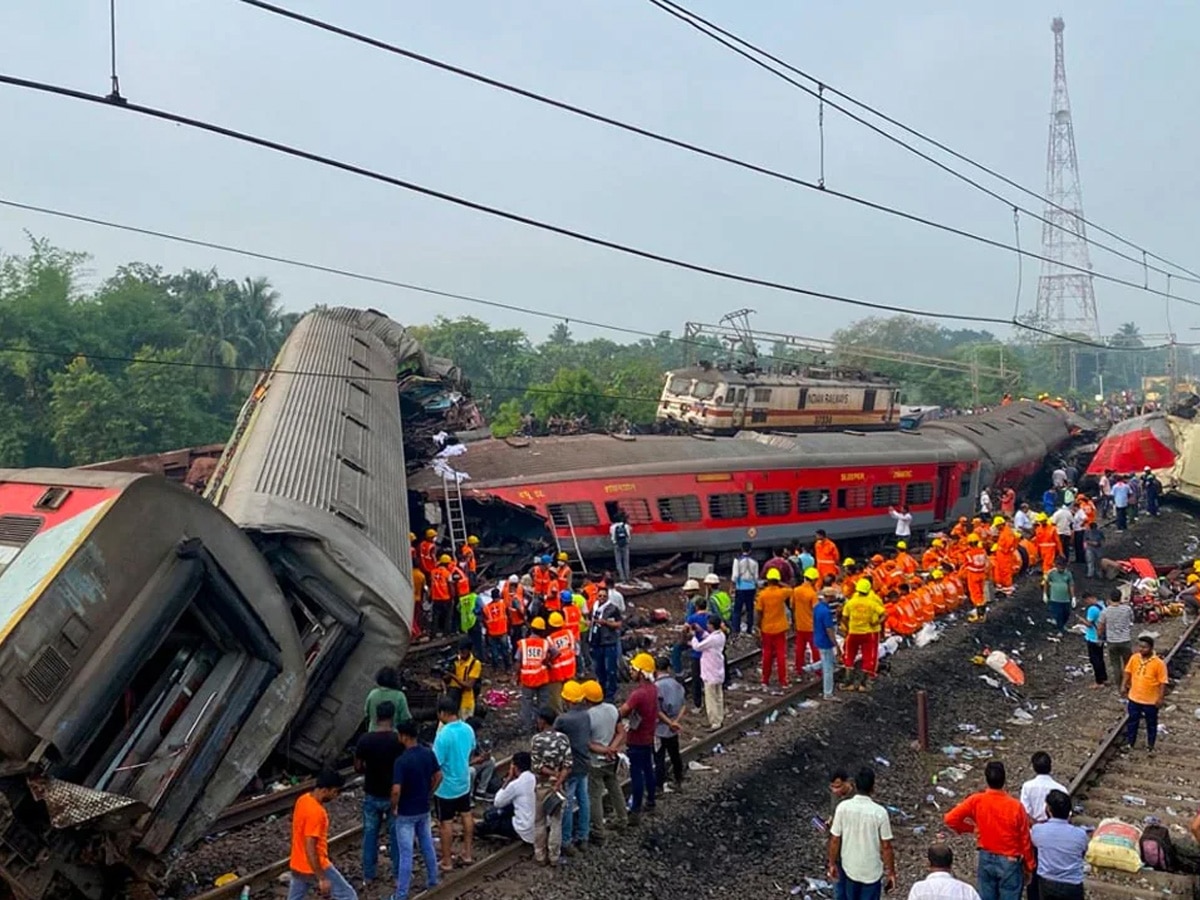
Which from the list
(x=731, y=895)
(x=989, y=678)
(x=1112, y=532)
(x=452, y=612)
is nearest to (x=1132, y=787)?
(x=989, y=678)

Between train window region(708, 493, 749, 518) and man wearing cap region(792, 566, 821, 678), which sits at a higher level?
train window region(708, 493, 749, 518)

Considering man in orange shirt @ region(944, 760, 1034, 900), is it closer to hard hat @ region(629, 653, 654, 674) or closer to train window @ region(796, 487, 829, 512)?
hard hat @ region(629, 653, 654, 674)

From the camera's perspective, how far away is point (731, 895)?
26.4 ft

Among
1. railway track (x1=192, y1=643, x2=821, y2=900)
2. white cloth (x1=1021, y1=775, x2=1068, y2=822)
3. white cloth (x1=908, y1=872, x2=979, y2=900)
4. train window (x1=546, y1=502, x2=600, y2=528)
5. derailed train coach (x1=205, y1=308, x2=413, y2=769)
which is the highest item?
derailed train coach (x1=205, y1=308, x2=413, y2=769)

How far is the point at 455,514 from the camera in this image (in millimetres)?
18500

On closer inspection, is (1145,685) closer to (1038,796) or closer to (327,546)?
(1038,796)

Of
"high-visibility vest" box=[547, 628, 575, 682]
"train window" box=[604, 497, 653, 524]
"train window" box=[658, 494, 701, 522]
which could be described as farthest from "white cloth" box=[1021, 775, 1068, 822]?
"train window" box=[658, 494, 701, 522]

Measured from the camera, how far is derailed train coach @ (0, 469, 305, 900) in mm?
5648

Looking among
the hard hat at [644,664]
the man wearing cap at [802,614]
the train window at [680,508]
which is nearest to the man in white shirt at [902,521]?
the train window at [680,508]

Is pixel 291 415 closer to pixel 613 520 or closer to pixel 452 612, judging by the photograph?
pixel 452 612

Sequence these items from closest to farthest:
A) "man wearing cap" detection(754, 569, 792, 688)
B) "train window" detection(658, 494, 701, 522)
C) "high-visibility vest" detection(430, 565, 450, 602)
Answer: "man wearing cap" detection(754, 569, 792, 688), "high-visibility vest" detection(430, 565, 450, 602), "train window" detection(658, 494, 701, 522)

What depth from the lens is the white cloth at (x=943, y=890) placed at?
585 cm

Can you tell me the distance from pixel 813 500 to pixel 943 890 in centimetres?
1632

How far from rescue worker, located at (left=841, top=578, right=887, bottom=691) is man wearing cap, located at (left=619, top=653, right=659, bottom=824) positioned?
4572mm
